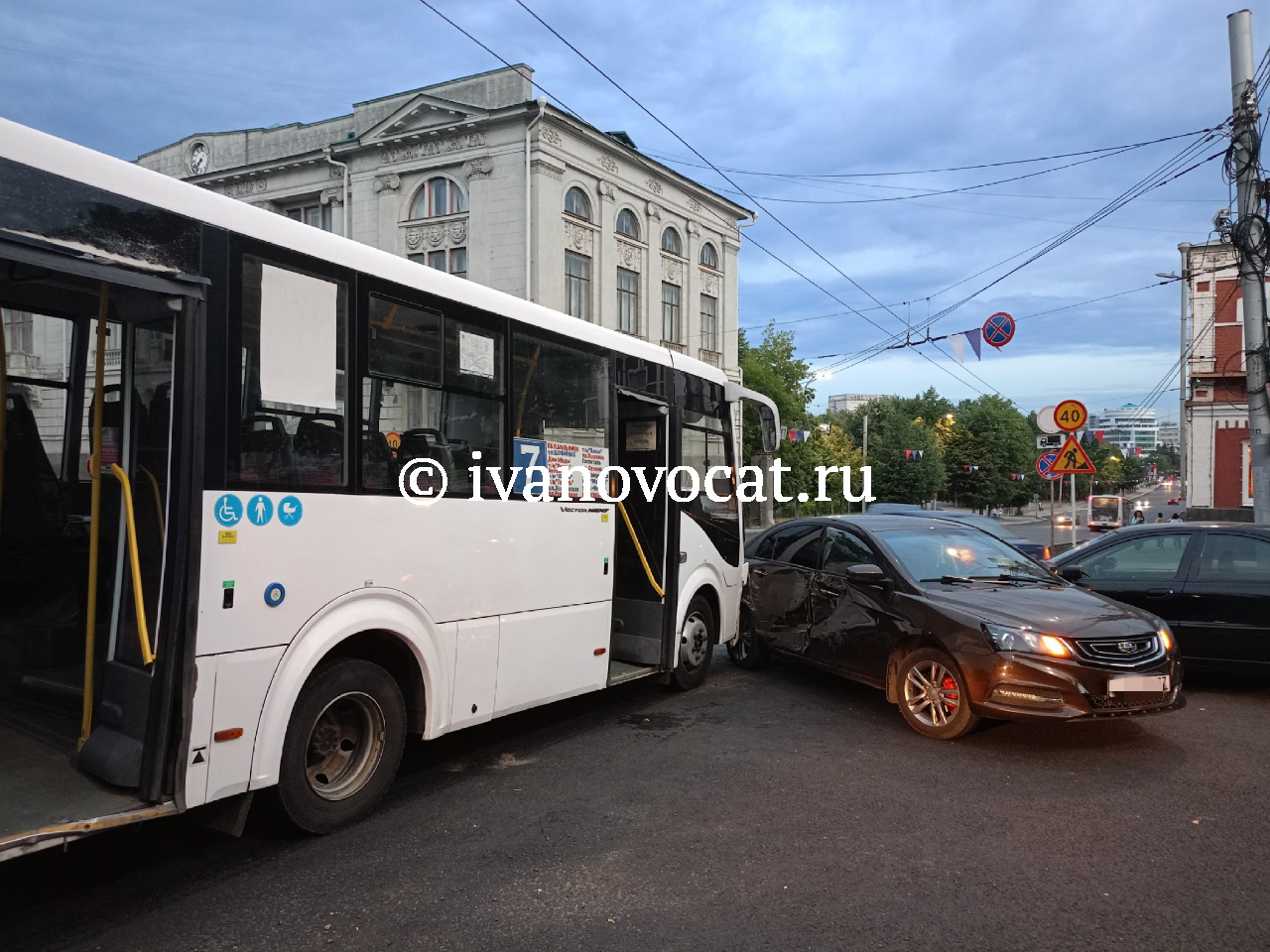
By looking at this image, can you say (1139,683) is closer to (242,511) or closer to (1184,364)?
(242,511)

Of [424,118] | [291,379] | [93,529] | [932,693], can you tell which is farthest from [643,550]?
[424,118]

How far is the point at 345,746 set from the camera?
4898 mm

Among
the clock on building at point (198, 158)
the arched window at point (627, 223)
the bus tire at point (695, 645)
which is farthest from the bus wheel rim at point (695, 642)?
the clock on building at point (198, 158)

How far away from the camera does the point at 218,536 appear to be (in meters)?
4.04

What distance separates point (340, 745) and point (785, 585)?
4990 mm

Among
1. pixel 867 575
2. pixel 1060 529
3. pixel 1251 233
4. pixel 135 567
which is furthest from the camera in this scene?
pixel 1060 529

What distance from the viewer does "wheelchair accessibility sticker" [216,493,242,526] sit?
4054mm

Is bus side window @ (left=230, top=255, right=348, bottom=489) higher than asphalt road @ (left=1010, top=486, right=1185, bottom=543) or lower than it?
higher

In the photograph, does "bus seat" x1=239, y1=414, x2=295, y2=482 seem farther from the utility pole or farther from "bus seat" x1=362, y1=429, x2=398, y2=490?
the utility pole

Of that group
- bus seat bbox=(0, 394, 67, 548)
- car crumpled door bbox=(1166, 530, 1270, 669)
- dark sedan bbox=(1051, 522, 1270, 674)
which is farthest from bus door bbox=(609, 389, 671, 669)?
car crumpled door bbox=(1166, 530, 1270, 669)

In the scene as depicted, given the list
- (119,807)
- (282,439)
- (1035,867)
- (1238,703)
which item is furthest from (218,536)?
(1238,703)

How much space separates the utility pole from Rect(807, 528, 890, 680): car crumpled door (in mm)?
9223

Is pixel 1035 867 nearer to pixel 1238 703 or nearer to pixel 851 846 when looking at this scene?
pixel 851 846

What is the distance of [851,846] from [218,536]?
3370mm
